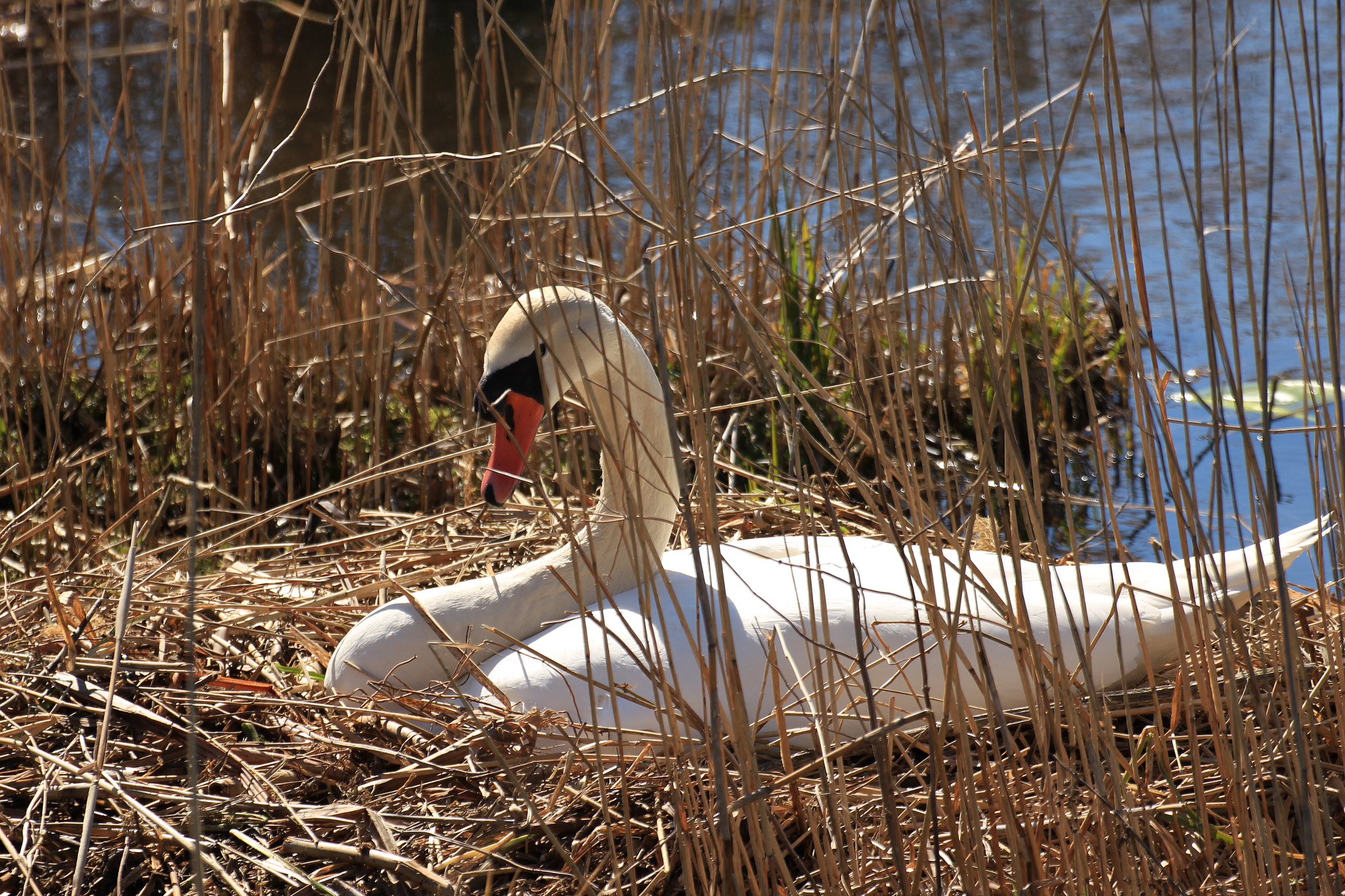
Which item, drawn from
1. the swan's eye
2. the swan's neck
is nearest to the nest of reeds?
the swan's neck

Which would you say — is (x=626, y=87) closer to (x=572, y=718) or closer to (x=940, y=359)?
(x=940, y=359)

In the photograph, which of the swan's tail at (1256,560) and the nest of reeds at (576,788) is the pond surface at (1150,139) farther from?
the nest of reeds at (576,788)

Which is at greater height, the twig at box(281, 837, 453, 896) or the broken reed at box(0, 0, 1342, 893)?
the broken reed at box(0, 0, 1342, 893)

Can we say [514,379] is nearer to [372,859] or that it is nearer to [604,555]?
[604,555]

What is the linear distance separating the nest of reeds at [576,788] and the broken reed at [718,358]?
0.06 ft

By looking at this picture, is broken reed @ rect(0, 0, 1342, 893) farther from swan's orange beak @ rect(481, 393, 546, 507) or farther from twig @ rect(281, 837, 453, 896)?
twig @ rect(281, 837, 453, 896)

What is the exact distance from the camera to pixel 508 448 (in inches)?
88.2

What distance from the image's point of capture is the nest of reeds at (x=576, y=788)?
4.64 ft

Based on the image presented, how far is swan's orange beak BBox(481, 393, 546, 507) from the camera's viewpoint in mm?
2219

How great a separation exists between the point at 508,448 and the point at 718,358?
1.51 meters

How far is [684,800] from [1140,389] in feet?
2.63

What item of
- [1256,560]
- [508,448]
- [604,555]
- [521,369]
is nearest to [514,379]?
[521,369]

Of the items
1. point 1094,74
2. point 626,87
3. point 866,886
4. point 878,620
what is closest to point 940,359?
point 878,620

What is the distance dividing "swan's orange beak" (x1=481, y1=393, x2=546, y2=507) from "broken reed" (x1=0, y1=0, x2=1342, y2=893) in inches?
5.6
